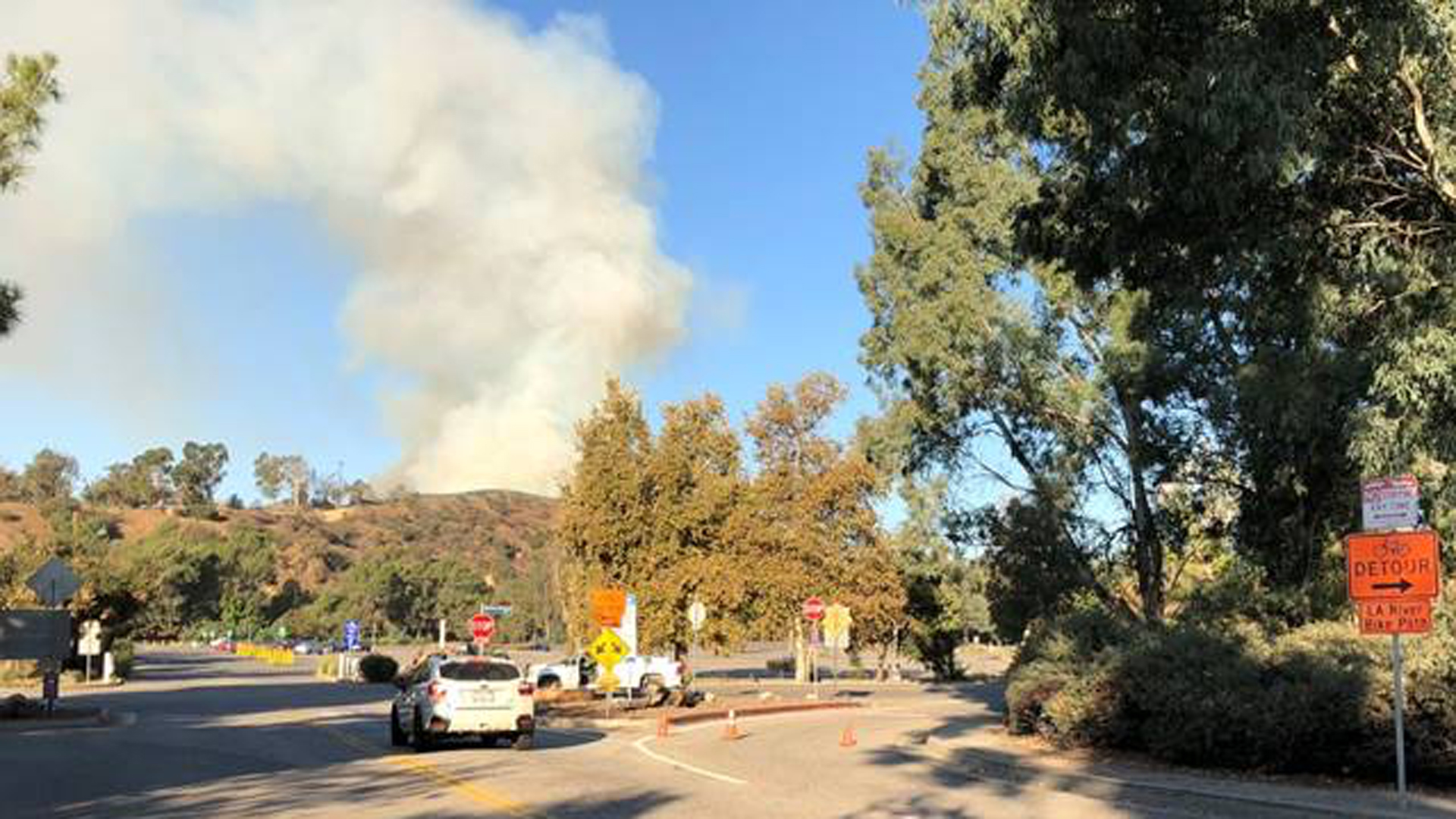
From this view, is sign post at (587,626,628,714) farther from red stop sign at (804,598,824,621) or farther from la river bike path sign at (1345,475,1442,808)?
la river bike path sign at (1345,475,1442,808)

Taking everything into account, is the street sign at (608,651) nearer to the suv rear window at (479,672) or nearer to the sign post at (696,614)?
the suv rear window at (479,672)

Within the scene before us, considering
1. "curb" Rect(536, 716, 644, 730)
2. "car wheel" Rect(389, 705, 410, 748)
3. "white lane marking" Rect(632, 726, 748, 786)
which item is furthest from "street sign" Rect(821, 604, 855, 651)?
"car wheel" Rect(389, 705, 410, 748)

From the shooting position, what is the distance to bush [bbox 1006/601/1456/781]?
14.8m

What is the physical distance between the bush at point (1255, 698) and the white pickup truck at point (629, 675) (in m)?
17.5

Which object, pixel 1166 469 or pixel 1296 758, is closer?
pixel 1296 758

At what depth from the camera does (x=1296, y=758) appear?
1606cm

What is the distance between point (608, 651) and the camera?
29.2 m

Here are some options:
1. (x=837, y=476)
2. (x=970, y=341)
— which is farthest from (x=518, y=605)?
(x=970, y=341)

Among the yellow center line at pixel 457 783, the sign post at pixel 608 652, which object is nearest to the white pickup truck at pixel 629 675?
the sign post at pixel 608 652

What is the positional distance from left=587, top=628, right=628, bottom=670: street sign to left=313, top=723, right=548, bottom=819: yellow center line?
246 inches

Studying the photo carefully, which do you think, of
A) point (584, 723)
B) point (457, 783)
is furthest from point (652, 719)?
point (457, 783)

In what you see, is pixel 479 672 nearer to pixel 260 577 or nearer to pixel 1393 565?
pixel 1393 565

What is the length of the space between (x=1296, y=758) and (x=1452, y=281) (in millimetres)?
5833

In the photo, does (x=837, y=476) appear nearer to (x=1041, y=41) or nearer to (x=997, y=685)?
(x=997, y=685)
